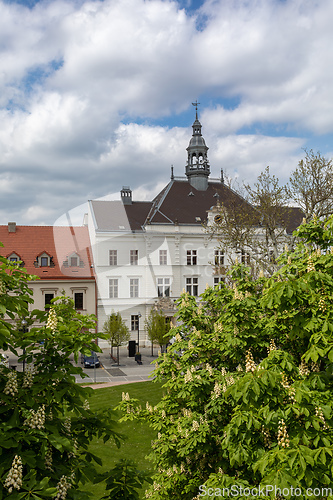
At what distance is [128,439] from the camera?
17.5 m

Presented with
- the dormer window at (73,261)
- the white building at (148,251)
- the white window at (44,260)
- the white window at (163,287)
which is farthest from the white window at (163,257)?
the white window at (44,260)

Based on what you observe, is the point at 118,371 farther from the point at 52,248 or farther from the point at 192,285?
the point at 52,248

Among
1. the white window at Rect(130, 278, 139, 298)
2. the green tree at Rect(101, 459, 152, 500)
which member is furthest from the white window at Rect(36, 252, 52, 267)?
the green tree at Rect(101, 459, 152, 500)

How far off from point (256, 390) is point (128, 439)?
13657 mm

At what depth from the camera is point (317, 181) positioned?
2730 cm

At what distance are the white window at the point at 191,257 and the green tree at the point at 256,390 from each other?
36.3 m

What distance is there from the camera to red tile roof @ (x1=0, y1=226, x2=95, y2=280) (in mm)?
44156

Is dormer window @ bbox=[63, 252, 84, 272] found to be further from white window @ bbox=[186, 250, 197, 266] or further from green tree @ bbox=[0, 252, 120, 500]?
green tree @ bbox=[0, 252, 120, 500]

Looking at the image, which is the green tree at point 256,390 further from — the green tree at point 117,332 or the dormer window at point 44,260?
the dormer window at point 44,260

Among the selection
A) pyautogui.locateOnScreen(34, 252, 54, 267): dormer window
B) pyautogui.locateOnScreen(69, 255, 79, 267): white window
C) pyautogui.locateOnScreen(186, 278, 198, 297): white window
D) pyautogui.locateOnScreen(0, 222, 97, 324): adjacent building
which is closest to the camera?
pyautogui.locateOnScreen(0, 222, 97, 324): adjacent building

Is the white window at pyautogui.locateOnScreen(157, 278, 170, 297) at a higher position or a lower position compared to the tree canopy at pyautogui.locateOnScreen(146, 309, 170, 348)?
higher

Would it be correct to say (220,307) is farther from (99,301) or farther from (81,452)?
(99,301)

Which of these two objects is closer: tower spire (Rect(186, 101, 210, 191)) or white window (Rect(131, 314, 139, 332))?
white window (Rect(131, 314, 139, 332))

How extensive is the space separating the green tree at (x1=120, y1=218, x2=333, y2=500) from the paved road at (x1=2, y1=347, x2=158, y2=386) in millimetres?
20127
